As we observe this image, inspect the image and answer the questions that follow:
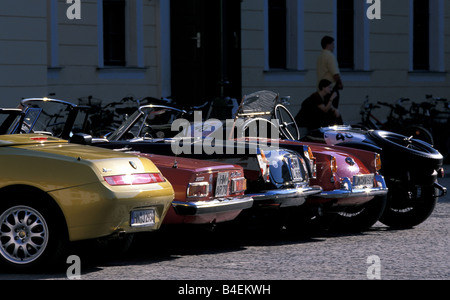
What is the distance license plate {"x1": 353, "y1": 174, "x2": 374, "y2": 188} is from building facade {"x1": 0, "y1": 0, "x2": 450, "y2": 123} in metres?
7.41

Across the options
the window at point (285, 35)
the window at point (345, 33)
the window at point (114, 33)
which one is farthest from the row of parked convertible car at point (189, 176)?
the window at point (345, 33)

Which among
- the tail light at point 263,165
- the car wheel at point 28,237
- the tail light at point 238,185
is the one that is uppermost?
the tail light at point 263,165

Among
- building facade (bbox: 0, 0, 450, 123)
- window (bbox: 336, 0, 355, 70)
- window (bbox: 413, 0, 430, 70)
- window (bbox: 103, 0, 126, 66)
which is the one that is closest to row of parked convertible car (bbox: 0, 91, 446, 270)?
building facade (bbox: 0, 0, 450, 123)

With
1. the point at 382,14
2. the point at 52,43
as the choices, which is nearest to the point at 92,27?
the point at 52,43

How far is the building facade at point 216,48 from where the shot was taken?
728 inches

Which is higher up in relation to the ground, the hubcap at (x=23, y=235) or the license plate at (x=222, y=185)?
the license plate at (x=222, y=185)

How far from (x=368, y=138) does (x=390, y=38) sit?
519 inches

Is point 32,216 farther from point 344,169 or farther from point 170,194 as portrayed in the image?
point 344,169

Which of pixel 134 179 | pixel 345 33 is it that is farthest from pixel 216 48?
pixel 134 179

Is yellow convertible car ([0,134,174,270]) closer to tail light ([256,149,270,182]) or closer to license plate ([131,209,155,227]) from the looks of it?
license plate ([131,209,155,227])

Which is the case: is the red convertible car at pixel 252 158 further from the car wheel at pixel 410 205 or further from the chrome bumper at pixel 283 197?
the car wheel at pixel 410 205

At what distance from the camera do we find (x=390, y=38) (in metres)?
25.2

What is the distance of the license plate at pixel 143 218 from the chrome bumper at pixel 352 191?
8.53 feet

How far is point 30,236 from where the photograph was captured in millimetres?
8711
